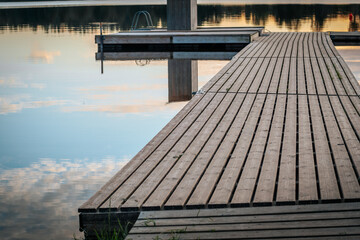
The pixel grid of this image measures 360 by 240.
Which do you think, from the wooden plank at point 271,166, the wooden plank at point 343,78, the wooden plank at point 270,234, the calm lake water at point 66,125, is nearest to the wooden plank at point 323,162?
the wooden plank at point 271,166

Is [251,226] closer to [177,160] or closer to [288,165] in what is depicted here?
[288,165]

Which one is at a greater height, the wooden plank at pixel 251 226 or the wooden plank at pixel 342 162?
the wooden plank at pixel 342 162

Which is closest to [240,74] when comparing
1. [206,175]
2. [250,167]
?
[250,167]

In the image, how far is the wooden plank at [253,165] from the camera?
2.75 meters

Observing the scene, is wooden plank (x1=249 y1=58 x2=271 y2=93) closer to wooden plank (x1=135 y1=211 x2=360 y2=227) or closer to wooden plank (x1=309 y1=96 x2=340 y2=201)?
wooden plank (x1=309 y1=96 x2=340 y2=201)

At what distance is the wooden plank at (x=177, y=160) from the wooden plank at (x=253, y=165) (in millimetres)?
259

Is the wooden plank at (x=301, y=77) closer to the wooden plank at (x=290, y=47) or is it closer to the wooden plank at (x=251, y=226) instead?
the wooden plank at (x=290, y=47)

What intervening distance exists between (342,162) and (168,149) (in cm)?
109

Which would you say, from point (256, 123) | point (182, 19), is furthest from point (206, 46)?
point (256, 123)

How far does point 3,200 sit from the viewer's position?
4.04m

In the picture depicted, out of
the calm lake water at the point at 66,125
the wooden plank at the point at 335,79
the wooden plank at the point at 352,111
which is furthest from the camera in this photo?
the wooden plank at the point at 335,79

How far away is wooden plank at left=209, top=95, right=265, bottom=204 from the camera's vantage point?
9.10 ft

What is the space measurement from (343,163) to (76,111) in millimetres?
4731

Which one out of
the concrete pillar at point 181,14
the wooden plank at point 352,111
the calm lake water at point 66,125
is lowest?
the calm lake water at point 66,125
